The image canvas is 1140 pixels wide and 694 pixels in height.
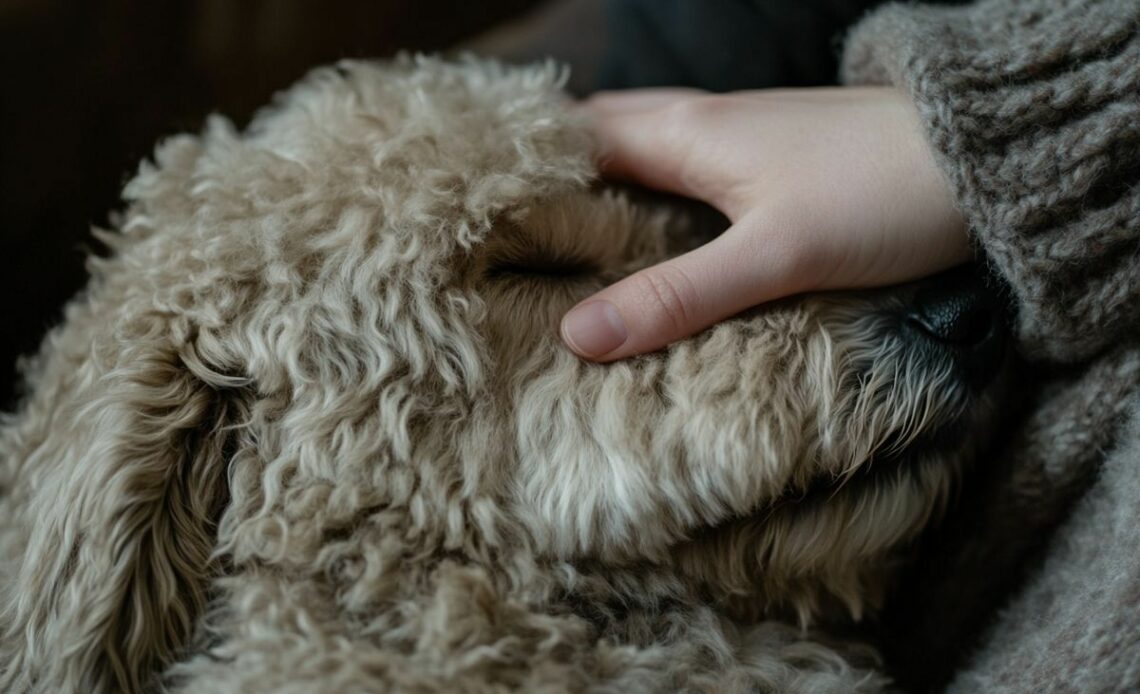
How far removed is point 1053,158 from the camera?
982mm

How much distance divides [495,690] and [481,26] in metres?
1.50

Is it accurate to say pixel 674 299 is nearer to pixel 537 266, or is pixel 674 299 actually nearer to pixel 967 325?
pixel 537 266

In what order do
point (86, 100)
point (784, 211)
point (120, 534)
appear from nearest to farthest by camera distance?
1. point (120, 534)
2. point (784, 211)
3. point (86, 100)

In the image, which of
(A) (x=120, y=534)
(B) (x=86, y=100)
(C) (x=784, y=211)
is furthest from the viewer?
(B) (x=86, y=100)

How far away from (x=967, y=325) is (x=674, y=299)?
31 cm

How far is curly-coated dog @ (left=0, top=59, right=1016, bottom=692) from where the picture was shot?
0.94 metres

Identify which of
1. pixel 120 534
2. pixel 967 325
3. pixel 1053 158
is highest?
pixel 120 534

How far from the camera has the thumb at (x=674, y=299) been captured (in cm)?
101

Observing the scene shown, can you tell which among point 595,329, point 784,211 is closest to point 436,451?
point 595,329

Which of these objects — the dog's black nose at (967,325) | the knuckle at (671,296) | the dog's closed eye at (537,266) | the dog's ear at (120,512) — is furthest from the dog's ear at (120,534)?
the dog's black nose at (967,325)

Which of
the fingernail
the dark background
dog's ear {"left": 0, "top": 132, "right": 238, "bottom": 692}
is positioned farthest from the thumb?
the dark background

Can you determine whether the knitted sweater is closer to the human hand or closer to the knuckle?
the human hand

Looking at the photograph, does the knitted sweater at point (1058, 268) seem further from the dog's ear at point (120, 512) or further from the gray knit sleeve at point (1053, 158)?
the dog's ear at point (120, 512)

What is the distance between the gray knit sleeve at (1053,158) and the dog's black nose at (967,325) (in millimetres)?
33
